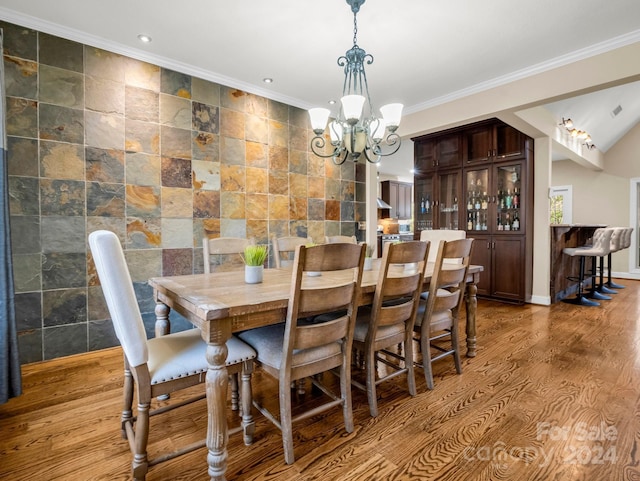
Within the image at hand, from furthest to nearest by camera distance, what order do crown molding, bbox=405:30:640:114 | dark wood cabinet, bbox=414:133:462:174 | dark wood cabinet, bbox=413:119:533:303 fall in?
dark wood cabinet, bbox=414:133:462:174, dark wood cabinet, bbox=413:119:533:303, crown molding, bbox=405:30:640:114

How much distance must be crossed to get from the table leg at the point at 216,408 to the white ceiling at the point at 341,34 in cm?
233

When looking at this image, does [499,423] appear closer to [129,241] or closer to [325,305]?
[325,305]

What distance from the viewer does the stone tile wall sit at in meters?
2.50

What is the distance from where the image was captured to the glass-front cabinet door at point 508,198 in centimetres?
452

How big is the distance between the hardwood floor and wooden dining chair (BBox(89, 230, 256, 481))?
0.18 metres

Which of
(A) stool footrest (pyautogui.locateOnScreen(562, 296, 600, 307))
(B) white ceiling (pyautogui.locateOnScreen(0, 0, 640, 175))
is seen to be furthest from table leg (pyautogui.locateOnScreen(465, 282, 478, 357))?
(A) stool footrest (pyautogui.locateOnScreen(562, 296, 600, 307))

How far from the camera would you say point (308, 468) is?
4.78 feet

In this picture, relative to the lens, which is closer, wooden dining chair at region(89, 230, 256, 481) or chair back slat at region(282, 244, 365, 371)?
wooden dining chair at region(89, 230, 256, 481)

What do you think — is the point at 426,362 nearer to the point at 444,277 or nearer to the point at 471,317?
the point at 444,277

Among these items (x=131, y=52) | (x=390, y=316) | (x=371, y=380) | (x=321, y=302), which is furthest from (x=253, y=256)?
(x=131, y=52)

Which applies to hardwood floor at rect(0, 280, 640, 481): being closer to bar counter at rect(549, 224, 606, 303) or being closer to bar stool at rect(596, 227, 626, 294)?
bar counter at rect(549, 224, 606, 303)

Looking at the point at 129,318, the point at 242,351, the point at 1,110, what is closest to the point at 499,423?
the point at 242,351

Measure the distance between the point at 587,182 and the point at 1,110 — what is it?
9565 millimetres

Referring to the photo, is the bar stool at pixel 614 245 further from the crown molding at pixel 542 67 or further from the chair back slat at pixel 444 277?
the chair back slat at pixel 444 277
